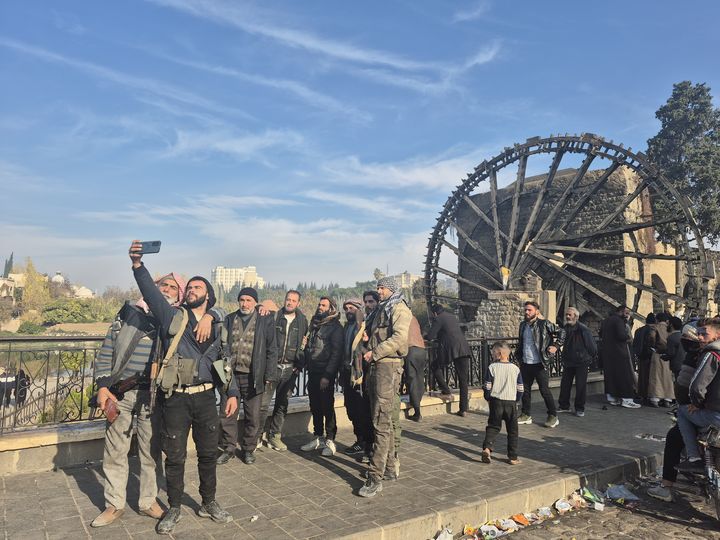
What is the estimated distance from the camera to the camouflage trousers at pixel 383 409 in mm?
4090

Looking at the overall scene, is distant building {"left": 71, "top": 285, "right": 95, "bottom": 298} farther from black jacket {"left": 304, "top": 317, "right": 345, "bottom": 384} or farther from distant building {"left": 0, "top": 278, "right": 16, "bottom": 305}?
black jacket {"left": 304, "top": 317, "right": 345, "bottom": 384}

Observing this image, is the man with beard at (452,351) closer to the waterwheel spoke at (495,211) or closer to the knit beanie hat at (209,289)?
the knit beanie hat at (209,289)

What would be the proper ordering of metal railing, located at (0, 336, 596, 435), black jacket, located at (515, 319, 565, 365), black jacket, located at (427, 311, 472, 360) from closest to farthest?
metal railing, located at (0, 336, 596, 435) → black jacket, located at (515, 319, 565, 365) → black jacket, located at (427, 311, 472, 360)

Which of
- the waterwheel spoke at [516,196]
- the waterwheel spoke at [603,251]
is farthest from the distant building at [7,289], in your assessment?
the waterwheel spoke at [603,251]

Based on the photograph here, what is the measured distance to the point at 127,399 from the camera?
3.51 metres

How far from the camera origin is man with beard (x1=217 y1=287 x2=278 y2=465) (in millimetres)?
4766

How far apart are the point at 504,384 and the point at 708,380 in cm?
175

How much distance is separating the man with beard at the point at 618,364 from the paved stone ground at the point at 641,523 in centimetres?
395

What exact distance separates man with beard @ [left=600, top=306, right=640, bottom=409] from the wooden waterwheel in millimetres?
7413

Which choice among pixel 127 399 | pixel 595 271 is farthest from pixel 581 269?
pixel 127 399

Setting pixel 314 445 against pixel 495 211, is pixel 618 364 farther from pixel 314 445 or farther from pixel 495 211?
pixel 495 211

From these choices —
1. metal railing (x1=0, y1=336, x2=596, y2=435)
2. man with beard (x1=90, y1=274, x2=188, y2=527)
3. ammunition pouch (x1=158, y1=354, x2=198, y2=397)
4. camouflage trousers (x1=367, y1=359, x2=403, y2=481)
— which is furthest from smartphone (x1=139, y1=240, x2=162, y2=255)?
camouflage trousers (x1=367, y1=359, x2=403, y2=481)

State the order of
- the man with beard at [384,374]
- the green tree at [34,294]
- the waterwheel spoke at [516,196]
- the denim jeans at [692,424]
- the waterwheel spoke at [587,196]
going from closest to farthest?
the denim jeans at [692,424] < the man with beard at [384,374] < the waterwheel spoke at [587,196] < the waterwheel spoke at [516,196] < the green tree at [34,294]

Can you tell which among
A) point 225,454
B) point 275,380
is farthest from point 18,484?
point 275,380
